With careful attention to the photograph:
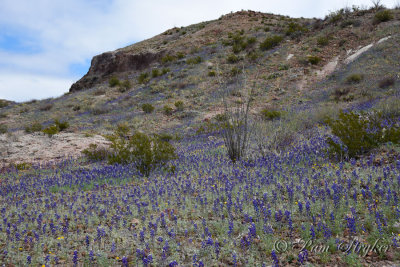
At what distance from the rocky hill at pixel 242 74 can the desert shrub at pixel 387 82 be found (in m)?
0.04

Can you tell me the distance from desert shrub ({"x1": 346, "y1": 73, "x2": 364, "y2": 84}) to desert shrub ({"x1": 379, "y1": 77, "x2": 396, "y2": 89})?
168 centimetres

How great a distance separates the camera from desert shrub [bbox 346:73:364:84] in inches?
657

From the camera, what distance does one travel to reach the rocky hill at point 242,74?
1678cm

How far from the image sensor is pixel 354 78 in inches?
663

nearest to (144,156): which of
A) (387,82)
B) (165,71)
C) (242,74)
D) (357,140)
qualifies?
(357,140)

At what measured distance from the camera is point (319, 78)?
65.0 ft

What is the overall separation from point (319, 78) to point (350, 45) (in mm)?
5180

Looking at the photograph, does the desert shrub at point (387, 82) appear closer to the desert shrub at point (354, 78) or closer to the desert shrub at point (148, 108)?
the desert shrub at point (354, 78)

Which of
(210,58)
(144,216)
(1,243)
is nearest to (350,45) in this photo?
(210,58)

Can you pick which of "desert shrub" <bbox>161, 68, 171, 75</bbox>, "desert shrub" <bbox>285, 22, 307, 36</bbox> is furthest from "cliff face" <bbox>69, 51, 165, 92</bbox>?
"desert shrub" <bbox>285, 22, 307, 36</bbox>

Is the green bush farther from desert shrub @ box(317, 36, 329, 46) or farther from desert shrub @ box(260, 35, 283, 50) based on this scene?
desert shrub @ box(260, 35, 283, 50)

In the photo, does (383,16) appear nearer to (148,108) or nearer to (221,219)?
(148,108)

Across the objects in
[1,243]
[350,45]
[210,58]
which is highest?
[210,58]

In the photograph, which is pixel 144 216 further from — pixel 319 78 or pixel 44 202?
pixel 319 78
